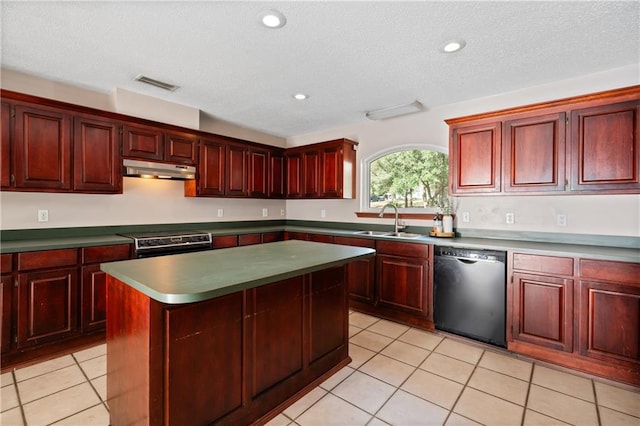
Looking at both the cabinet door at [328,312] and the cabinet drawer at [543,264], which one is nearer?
the cabinet door at [328,312]

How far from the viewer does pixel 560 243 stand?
2881 millimetres

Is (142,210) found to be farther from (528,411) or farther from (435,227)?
(528,411)

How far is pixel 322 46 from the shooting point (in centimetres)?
231

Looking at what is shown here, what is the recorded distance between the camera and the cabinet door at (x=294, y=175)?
16.0 feet

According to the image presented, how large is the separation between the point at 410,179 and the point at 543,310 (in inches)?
84.1

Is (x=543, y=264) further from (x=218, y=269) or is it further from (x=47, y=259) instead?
(x=47, y=259)

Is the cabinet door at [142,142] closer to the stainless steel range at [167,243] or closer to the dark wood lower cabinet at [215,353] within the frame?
the stainless steel range at [167,243]

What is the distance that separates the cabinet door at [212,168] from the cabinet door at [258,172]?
1.58 ft

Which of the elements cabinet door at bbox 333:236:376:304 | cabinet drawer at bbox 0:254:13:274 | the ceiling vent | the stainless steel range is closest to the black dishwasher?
cabinet door at bbox 333:236:376:304

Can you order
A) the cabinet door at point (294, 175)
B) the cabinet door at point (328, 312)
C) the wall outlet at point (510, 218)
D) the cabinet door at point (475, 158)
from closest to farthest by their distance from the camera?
the cabinet door at point (328, 312)
the cabinet door at point (475, 158)
the wall outlet at point (510, 218)
the cabinet door at point (294, 175)

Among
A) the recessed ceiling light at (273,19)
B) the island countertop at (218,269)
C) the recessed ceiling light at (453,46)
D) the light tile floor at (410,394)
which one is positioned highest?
the recessed ceiling light at (453,46)

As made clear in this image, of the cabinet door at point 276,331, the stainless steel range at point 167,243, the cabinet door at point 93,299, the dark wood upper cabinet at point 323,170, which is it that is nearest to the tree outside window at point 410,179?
the dark wood upper cabinet at point 323,170

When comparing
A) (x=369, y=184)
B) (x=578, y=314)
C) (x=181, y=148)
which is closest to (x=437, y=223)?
(x=369, y=184)

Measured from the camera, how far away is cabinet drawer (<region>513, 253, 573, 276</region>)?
243 centimetres
